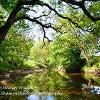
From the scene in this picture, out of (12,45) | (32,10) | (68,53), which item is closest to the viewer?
(32,10)

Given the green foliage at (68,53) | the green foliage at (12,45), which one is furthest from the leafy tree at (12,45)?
the green foliage at (68,53)

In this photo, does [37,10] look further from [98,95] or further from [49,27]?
[98,95]

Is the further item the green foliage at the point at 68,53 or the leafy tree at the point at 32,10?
the green foliage at the point at 68,53

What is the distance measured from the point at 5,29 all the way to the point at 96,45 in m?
61.9

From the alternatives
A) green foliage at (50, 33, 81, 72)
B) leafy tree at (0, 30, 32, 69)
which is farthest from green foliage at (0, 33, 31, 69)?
green foliage at (50, 33, 81, 72)

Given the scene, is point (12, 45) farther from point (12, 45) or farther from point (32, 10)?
point (32, 10)

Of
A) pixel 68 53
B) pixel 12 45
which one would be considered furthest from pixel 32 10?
pixel 68 53

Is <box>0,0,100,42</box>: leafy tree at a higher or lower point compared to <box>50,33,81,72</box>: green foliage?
lower

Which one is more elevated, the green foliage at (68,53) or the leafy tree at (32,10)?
the green foliage at (68,53)

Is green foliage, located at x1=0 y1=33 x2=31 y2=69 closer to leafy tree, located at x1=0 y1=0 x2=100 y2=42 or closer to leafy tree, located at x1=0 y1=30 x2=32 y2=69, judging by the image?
leafy tree, located at x1=0 y1=30 x2=32 y2=69

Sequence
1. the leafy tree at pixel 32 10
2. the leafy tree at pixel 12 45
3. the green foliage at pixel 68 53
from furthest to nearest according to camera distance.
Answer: the green foliage at pixel 68 53 → the leafy tree at pixel 12 45 → the leafy tree at pixel 32 10

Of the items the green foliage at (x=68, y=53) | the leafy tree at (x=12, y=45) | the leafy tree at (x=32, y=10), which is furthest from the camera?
the green foliage at (x=68, y=53)

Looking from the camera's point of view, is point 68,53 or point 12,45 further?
point 68,53

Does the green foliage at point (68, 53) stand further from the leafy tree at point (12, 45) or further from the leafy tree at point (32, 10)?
the leafy tree at point (32, 10)
